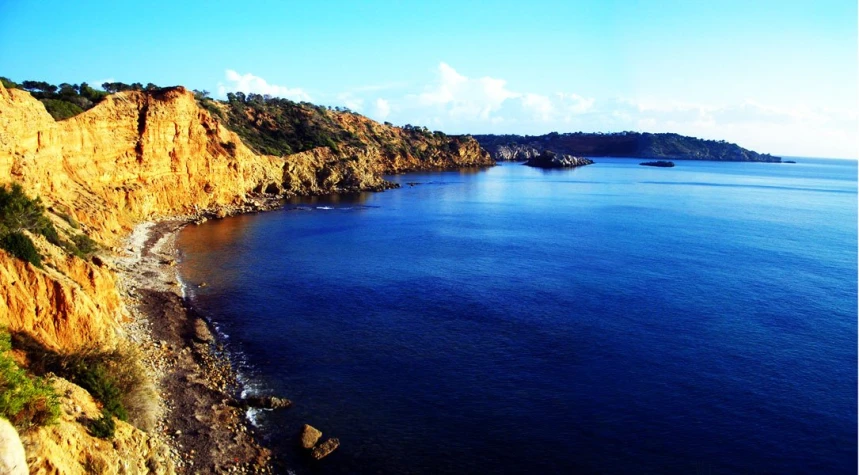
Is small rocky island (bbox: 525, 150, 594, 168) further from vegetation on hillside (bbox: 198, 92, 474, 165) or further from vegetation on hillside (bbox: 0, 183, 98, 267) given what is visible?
vegetation on hillside (bbox: 0, 183, 98, 267)

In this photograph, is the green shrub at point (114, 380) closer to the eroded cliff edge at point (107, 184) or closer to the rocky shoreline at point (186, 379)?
the rocky shoreline at point (186, 379)

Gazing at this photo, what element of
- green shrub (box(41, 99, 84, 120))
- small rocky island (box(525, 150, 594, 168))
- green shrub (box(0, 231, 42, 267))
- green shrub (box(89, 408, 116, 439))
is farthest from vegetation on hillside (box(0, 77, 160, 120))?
small rocky island (box(525, 150, 594, 168))

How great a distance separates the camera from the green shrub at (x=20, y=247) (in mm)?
20453

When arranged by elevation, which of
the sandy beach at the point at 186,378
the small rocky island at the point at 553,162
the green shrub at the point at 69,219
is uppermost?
the small rocky island at the point at 553,162

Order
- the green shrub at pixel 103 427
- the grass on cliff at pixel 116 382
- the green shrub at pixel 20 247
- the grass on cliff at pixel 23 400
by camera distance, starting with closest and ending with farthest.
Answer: the grass on cliff at pixel 23 400 < the green shrub at pixel 103 427 < the grass on cliff at pixel 116 382 < the green shrub at pixel 20 247

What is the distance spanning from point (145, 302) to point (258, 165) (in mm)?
49407

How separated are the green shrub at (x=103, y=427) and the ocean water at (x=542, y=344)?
18.2ft

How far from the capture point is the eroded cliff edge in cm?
1848

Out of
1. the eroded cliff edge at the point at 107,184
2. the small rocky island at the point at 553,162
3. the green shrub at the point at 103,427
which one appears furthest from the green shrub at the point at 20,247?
the small rocky island at the point at 553,162

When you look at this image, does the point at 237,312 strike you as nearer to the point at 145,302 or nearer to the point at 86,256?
the point at 145,302

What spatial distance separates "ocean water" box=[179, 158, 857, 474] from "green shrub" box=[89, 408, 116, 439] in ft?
18.2

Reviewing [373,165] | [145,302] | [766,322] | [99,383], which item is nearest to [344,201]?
[373,165]

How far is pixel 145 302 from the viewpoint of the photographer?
30.0 metres

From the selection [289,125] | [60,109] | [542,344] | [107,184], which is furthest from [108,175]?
[289,125]
